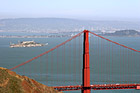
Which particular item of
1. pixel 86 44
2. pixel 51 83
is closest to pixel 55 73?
pixel 51 83

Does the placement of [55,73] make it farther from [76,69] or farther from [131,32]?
[131,32]

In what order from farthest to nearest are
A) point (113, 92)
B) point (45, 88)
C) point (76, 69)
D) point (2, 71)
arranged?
point (76, 69) < point (113, 92) < point (45, 88) < point (2, 71)

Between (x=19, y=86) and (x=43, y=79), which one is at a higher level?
(x=19, y=86)

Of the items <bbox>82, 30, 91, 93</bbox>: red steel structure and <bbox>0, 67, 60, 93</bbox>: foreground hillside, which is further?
<bbox>82, 30, 91, 93</bbox>: red steel structure

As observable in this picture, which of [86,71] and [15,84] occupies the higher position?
[15,84]

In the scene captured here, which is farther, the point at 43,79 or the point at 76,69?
the point at 76,69

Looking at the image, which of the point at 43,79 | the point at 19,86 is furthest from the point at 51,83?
the point at 19,86

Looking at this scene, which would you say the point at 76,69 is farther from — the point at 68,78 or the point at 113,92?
the point at 113,92

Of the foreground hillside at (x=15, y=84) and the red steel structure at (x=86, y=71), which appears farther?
the red steel structure at (x=86, y=71)

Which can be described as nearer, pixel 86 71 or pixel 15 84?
pixel 15 84

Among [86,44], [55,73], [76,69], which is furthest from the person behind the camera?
[76,69]
